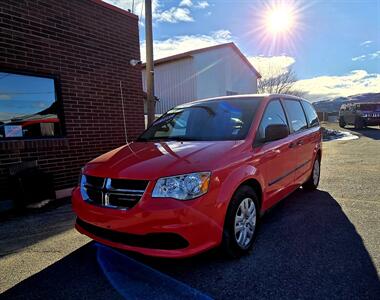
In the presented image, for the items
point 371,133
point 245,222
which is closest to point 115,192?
point 245,222

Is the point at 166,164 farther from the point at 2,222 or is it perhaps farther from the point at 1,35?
the point at 1,35

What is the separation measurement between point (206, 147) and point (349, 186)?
4.17 meters

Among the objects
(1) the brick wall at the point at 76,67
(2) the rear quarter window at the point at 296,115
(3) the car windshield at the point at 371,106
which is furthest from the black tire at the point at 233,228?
(3) the car windshield at the point at 371,106

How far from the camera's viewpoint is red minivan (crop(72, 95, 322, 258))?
107 inches

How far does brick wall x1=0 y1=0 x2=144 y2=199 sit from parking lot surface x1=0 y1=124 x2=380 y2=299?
181 centimetres

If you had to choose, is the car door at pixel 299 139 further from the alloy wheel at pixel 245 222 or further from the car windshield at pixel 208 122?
the alloy wheel at pixel 245 222

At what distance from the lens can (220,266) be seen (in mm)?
3078

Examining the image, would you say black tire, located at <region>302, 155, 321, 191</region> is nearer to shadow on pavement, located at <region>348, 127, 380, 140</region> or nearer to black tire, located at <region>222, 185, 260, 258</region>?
black tire, located at <region>222, 185, 260, 258</region>

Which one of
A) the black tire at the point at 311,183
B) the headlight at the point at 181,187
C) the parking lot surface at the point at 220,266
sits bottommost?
the parking lot surface at the point at 220,266

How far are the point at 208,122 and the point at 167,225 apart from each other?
5.50ft

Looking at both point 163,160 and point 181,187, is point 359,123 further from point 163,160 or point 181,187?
point 181,187

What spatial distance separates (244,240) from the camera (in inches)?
130

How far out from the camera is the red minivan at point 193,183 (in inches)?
107

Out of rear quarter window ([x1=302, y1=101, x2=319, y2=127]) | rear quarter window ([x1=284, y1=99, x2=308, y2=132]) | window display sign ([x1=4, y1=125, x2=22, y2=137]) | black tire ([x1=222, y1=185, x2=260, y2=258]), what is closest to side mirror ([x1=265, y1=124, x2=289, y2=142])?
black tire ([x1=222, y1=185, x2=260, y2=258])
